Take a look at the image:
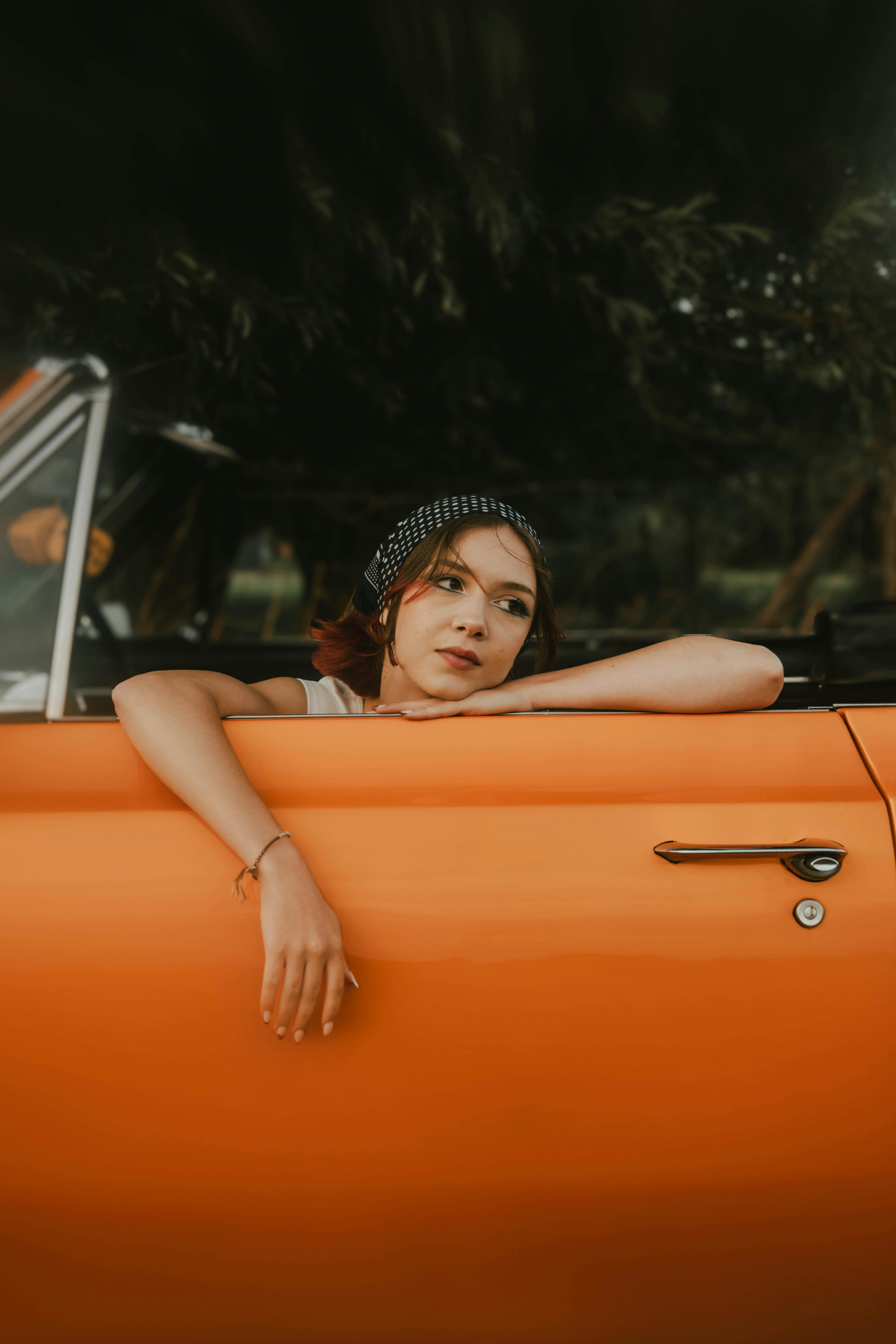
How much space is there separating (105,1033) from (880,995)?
0.89 m

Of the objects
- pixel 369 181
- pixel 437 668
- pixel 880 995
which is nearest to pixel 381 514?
pixel 369 181

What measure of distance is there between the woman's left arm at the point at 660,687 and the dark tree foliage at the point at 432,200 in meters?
1.28

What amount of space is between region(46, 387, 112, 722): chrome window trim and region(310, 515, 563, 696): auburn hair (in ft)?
1.64

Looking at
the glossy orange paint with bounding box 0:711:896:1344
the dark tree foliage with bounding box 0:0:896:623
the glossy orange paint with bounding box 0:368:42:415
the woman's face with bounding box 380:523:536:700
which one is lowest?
the glossy orange paint with bounding box 0:711:896:1344

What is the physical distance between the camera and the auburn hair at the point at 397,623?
1.58 m

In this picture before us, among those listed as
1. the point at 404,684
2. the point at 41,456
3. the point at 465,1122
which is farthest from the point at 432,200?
the point at 465,1122

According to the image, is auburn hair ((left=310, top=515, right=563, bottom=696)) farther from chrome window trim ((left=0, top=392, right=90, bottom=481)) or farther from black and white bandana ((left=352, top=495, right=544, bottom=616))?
chrome window trim ((left=0, top=392, right=90, bottom=481))

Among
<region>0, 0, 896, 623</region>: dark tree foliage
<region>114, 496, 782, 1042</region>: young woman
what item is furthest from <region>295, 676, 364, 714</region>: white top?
<region>0, 0, 896, 623</region>: dark tree foliage

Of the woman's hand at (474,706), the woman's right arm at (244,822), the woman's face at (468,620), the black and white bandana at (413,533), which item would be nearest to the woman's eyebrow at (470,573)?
the woman's face at (468,620)

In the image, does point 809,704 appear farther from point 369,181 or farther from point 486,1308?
point 369,181

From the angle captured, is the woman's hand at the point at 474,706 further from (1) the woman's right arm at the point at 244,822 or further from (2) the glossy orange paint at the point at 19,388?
(2) the glossy orange paint at the point at 19,388

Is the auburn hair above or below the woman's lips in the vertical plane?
above

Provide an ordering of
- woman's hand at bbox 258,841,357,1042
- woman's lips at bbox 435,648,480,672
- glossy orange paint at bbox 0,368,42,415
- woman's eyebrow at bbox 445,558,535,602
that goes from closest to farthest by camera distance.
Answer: woman's hand at bbox 258,841,357,1042 < woman's lips at bbox 435,648,480,672 < woman's eyebrow at bbox 445,558,535,602 < glossy orange paint at bbox 0,368,42,415

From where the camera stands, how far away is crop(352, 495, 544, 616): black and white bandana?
5.41ft
